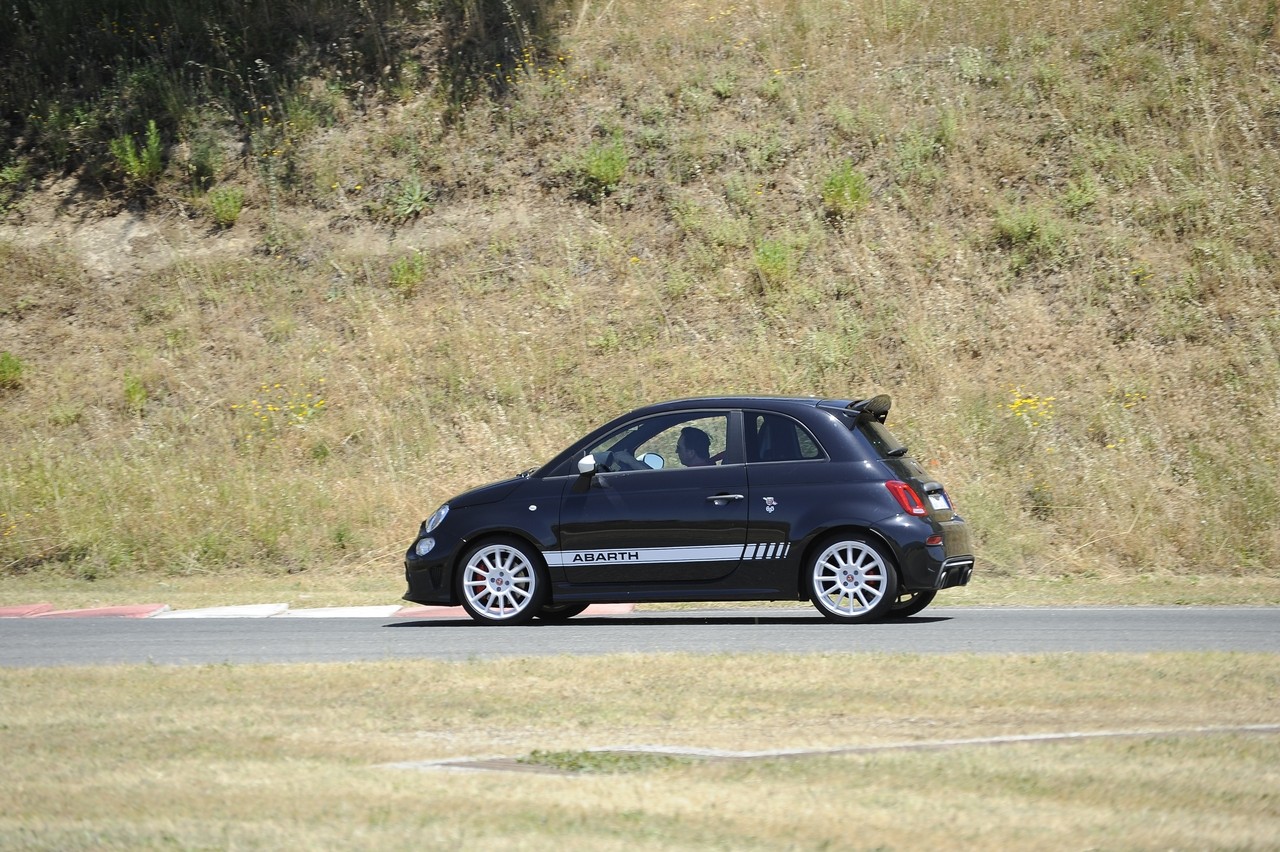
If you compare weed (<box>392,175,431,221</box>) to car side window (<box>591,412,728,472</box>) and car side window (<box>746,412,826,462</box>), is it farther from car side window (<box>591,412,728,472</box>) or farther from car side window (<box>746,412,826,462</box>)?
car side window (<box>746,412,826,462</box>)

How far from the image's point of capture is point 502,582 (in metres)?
11.5

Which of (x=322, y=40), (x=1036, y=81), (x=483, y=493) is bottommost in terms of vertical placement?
(x=483, y=493)

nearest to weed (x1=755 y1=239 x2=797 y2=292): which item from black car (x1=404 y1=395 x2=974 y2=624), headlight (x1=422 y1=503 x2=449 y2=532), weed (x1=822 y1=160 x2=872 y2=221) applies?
weed (x1=822 y1=160 x2=872 y2=221)

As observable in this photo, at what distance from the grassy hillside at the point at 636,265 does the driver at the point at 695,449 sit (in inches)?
194

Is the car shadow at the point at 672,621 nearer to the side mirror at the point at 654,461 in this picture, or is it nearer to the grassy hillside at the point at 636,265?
the side mirror at the point at 654,461

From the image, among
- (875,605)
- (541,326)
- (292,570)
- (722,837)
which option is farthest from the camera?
(541,326)

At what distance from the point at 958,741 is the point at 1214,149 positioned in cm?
1813

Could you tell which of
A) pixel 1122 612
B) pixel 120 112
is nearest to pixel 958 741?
pixel 1122 612

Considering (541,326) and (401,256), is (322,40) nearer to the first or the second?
(401,256)

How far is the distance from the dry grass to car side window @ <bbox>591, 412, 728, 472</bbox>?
2865 mm

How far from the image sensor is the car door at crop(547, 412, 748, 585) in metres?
11.0

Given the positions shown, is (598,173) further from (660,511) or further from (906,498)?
(906,498)

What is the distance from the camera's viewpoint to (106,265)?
76.9ft

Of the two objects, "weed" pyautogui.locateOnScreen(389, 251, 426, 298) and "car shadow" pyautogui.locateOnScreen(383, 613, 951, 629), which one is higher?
"weed" pyautogui.locateOnScreen(389, 251, 426, 298)
